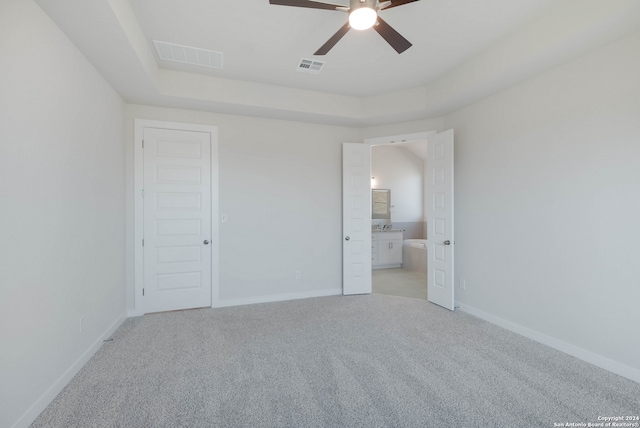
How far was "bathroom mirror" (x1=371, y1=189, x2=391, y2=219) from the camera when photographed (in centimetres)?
741

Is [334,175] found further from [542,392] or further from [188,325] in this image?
[542,392]

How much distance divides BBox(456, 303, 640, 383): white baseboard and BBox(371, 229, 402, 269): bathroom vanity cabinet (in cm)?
302

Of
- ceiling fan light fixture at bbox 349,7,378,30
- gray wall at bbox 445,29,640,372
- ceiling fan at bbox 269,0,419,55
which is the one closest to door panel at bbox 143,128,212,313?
ceiling fan at bbox 269,0,419,55

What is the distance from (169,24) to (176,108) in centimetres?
142

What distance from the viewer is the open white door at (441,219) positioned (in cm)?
393

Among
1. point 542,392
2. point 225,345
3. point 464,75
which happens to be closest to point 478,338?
point 542,392

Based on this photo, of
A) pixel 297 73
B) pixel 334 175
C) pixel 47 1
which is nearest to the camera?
pixel 47 1

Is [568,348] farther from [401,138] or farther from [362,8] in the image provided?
[362,8]

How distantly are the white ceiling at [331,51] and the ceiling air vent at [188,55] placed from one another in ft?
0.27

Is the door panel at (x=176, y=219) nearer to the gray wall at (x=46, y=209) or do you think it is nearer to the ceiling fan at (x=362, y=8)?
the gray wall at (x=46, y=209)

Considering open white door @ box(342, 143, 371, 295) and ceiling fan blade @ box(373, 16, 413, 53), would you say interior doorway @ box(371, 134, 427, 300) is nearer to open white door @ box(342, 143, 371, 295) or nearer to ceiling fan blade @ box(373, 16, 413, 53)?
open white door @ box(342, 143, 371, 295)

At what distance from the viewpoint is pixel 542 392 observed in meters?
2.16

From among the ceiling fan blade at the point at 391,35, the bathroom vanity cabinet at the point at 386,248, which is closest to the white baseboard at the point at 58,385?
the ceiling fan blade at the point at 391,35

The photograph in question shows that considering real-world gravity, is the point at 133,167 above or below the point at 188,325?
above
